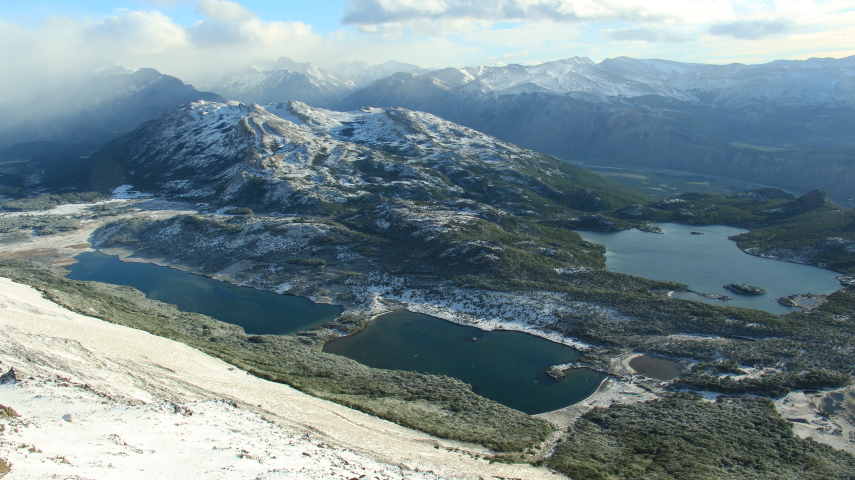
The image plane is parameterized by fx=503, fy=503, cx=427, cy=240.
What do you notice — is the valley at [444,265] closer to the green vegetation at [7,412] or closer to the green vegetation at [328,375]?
the green vegetation at [328,375]

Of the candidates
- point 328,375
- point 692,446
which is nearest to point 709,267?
point 692,446

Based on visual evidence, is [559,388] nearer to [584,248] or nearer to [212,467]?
[212,467]

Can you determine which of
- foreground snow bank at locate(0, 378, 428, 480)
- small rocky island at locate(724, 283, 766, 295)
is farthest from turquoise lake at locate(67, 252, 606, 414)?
small rocky island at locate(724, 283, 766, 295)

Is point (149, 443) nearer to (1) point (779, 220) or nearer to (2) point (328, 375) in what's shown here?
(2) point (328, 375)

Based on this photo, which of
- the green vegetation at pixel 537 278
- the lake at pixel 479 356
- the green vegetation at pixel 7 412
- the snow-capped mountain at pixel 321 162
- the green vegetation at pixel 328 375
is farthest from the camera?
the snow-capped mountain at pixel 321 162

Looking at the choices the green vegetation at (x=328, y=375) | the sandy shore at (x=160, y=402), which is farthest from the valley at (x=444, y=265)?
the sandy shore at (x=160, y=402)
